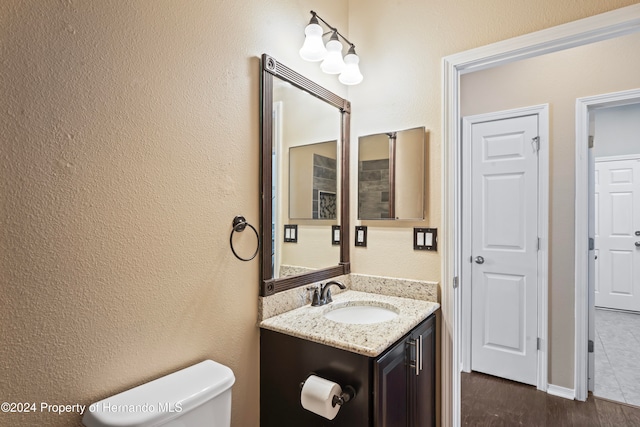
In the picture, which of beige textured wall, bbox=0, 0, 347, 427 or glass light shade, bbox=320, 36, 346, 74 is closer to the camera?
beige textured wall, bbox=0, 0, 347, 427

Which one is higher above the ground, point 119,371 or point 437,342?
point 119,371

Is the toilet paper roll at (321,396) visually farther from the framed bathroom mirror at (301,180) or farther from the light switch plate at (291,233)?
the light switch plate at (291,233)

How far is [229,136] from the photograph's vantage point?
1311 millimetres

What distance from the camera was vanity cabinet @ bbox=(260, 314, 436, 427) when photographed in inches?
46.7

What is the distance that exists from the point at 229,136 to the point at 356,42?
1179 mm

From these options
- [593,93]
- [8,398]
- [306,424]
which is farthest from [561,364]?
[8,398]

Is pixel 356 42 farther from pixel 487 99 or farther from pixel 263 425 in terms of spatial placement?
pixel 263 425

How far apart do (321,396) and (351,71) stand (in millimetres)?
1545

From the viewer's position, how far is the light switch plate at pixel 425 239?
1.78 m

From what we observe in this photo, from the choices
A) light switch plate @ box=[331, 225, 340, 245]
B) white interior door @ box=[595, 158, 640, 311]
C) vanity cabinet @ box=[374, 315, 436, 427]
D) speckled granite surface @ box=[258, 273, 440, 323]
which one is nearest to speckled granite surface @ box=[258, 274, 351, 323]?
speckled granite surface @ box=[258, 273, 440, 323]

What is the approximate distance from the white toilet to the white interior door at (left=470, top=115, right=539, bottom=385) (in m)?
2.21

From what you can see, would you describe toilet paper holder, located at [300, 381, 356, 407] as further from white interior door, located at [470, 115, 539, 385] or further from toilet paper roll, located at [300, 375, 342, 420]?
white interior door, located at [470, 115, 539, 385]

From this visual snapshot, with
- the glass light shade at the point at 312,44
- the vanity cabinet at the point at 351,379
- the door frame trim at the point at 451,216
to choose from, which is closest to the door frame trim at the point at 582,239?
the door frame trim at the point at 451,216

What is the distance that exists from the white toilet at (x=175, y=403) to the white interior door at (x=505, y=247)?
87.1 inches
